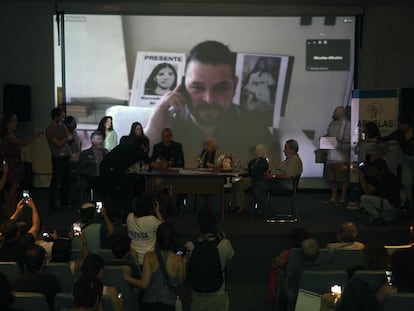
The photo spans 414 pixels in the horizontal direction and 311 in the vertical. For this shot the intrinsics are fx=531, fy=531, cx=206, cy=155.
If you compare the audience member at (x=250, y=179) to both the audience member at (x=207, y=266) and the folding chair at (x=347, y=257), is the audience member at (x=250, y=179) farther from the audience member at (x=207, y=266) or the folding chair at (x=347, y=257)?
the audience member at (x=207, y=266)

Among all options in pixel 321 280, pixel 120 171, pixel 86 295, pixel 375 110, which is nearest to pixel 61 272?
pixel 86 295

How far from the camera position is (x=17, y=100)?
9711 mm

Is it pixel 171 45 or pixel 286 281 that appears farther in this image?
pixel 171 45

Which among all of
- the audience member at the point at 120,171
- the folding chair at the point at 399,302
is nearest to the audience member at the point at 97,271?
the folding chair at the point at 399,302

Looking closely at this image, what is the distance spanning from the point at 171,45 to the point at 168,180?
13.1 feet

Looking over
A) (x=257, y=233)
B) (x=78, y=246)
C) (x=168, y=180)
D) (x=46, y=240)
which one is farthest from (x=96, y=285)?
(x=168, y=180)

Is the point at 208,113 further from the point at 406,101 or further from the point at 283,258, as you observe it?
the point at 283,258

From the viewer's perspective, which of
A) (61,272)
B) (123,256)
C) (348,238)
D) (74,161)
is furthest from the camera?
(74,161)

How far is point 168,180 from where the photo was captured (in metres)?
6.77

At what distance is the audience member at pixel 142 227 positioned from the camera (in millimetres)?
4355

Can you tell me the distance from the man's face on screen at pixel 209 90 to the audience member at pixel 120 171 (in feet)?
11.8

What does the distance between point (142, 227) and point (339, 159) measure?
515 cm

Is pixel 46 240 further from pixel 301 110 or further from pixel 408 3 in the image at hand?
pixel 408 3

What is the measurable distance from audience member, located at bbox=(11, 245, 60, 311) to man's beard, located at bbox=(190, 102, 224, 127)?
22.2 feet
